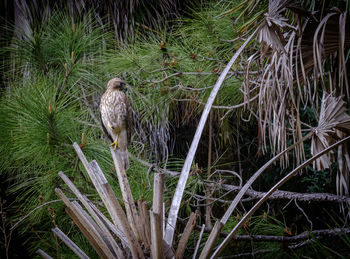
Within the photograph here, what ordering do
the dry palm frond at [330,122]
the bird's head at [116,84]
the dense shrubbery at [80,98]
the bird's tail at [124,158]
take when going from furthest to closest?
1. the bird's head at [116,84]
2. the bird's tail at [124,158]
3. the dense shrubbery at [80,98]
4. the dry palm frond at [330,122]

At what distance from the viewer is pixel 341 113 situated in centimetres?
109

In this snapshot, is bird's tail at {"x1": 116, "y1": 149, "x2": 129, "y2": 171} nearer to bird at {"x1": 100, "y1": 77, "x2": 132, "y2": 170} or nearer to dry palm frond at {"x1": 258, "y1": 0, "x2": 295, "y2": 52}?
bird at {"x1": 100, "y1": 77, "x2": 132, "y2": 170}

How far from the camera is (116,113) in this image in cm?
189

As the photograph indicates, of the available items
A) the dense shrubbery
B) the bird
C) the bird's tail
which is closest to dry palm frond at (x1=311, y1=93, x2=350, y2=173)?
the dense shrubbery

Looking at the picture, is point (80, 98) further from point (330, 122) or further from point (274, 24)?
point (330, 122)

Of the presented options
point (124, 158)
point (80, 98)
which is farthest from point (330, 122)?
point (80, 98)

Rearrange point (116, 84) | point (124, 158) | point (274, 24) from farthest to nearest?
point (116, 84) < point (124, 158) < point (274, 24)

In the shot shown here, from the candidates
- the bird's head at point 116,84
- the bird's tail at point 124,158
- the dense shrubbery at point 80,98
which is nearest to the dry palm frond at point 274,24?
the dense shrubbery at point 80,98

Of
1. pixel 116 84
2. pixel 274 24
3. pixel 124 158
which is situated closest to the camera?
pixel 274 24

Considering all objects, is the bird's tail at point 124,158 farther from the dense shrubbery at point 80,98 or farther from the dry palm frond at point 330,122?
the dry palm frond at point 330,122

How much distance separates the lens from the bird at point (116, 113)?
186 cm

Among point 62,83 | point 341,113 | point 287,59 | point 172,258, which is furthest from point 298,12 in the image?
point 62,83

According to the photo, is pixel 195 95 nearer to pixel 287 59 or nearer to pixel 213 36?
pixel 213 36

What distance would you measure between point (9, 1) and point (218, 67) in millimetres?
1782
